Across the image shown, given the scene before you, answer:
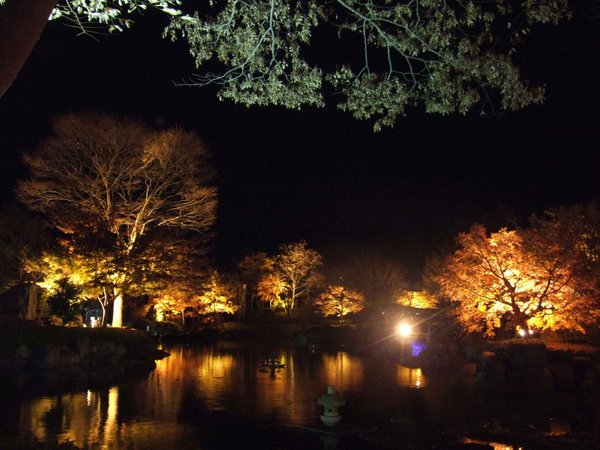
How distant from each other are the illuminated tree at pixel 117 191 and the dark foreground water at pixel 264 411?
694 cm

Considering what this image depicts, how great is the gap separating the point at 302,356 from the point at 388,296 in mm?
17437

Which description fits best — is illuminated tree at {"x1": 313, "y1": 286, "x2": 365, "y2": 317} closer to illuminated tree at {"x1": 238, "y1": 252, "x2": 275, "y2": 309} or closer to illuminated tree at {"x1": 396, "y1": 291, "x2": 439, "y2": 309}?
illuminated tree at {"x1": 396, "y1": 291, "x2": 439, "y2": 309}

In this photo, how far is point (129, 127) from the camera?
2528 cm

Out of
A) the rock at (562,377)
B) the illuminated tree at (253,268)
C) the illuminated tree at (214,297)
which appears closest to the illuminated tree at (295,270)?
the illuminated tree at (253,268)

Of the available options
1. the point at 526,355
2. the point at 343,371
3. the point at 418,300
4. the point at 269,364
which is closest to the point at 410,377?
the point at 343,371

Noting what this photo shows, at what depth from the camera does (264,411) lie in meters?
13.1

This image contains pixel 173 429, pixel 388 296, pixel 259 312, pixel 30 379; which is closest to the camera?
pixel 173 429

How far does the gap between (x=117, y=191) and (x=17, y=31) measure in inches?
904

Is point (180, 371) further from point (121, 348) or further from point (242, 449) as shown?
point (242, 449)

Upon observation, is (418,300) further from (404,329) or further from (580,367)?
(580,367)

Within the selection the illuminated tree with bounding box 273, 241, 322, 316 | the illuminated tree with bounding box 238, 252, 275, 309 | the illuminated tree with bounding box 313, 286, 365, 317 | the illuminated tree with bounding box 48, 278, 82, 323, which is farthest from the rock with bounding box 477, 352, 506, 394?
the illuminated tree with bounding box 238, 252, 275, 309

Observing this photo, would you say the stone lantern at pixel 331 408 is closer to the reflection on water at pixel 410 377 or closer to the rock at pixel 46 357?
the reflection on water at pixel 410 377

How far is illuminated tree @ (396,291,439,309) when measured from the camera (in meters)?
40.2

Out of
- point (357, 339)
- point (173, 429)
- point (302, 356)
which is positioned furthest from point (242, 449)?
point (357, 339)
